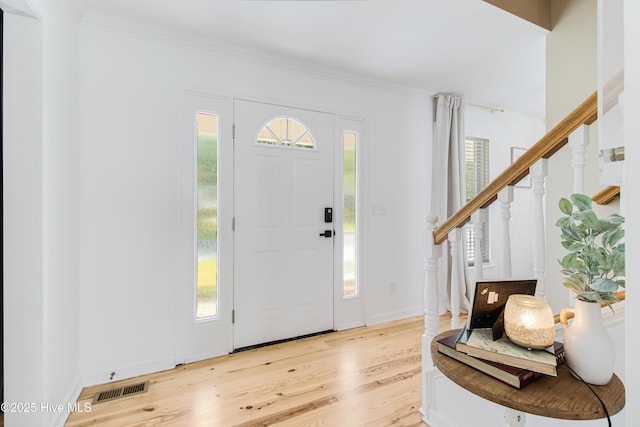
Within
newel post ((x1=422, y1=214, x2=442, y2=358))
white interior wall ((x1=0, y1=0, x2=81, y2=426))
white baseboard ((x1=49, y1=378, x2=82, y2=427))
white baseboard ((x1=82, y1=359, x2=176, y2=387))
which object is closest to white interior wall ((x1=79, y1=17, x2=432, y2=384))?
white baseboard ((x1=82, y1=359, x2=176, y2=387))

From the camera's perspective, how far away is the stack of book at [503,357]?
2.59ft

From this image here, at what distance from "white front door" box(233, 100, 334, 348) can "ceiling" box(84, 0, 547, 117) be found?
50 cm

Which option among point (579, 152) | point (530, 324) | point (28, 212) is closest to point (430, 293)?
point (530, 324)

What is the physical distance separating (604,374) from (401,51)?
242cm

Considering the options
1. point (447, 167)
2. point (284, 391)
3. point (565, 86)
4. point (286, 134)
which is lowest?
point (284, 391)

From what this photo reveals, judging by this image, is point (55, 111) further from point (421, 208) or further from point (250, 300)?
point (421, 208)

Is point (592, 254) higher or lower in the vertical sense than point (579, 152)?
lower

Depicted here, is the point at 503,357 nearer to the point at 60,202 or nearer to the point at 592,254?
the point at 592,254

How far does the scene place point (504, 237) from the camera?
137 centimetres

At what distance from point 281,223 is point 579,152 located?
78.8 inches

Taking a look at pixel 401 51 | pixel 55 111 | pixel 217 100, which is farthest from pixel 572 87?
pixel 55 111

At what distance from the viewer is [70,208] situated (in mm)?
1834

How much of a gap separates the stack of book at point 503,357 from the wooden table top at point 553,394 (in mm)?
20

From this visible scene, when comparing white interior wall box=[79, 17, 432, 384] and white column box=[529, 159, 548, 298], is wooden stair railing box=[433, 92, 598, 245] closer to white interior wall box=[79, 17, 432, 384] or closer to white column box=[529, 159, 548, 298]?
white column box=[529, 159, 548, 298]
